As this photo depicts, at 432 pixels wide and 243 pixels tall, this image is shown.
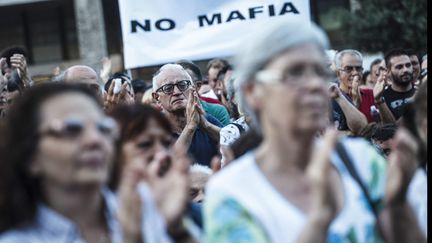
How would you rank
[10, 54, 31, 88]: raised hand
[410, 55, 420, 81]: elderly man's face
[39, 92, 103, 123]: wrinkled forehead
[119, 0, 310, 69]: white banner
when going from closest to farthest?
[39, 92, 103, 123]: wrinkled forehead, [10, 54, 31, 88]: raised hand, [119, 0, 310, 69]: white banner, [410, 55, 420, 81]: elderly man's face

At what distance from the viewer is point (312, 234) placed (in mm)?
2912

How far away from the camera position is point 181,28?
8859 millimetres

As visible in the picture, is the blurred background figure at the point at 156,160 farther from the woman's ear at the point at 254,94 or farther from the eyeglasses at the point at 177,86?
the eyeglasses at the point at 177,86

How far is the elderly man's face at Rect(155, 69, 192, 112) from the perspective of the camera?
23.0 ft

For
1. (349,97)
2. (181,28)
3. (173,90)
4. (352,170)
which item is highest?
(181,28)

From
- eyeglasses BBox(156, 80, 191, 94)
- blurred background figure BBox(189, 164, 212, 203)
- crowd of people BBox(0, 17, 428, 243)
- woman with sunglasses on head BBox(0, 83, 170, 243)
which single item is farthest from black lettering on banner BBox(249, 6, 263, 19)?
woman with sunglasses on head BBox(0, 83, 170, 243)

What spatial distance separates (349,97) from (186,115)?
6.19 feet

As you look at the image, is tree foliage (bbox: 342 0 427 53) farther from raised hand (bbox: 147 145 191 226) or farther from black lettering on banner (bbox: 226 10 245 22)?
raised hand (bbox: 147 145 191 226)

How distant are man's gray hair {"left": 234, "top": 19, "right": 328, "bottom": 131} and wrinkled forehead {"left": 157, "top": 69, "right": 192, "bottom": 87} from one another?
3.94 metres

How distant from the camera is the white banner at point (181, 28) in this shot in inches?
341

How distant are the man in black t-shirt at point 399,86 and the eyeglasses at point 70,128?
17.5 feet

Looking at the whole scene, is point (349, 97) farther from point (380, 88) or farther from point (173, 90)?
point (173, 90)

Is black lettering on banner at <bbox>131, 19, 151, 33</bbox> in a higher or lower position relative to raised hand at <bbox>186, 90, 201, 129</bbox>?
higher

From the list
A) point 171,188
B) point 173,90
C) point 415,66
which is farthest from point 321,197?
point 415,66
